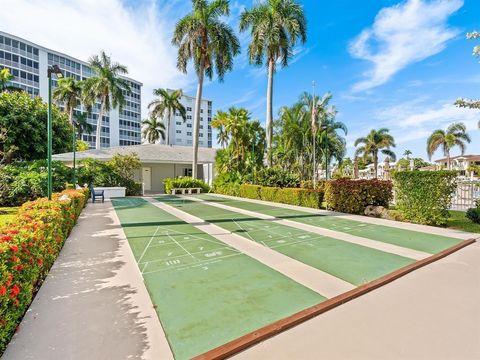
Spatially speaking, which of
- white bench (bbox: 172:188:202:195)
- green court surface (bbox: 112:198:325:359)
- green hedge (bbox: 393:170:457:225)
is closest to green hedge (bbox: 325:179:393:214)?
green hedge (bbox: 393:170:457:225)

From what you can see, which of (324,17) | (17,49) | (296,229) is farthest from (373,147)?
(17,49)

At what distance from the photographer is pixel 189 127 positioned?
78.1 m

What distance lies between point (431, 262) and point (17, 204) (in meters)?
20.1

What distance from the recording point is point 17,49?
46.7 m

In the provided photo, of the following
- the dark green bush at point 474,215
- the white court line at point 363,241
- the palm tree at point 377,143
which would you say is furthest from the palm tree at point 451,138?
the white court line at point 363,241

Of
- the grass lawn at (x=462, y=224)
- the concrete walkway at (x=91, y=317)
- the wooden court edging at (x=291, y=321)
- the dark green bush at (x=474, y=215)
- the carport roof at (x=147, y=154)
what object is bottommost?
the concrete walkway at (x=91, y=317)

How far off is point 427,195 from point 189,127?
2914 inches

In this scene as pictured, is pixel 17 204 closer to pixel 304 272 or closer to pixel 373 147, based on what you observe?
pixel 304 272

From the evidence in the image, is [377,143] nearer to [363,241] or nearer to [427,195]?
[427,195]

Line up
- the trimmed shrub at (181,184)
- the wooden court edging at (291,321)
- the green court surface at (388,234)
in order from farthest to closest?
the trimmed shrub at (181,184) < the green court surface at (388,234) < the wooden court edging at (291,321)

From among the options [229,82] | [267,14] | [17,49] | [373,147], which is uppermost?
[17,49]

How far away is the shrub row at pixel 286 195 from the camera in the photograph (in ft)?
47.8

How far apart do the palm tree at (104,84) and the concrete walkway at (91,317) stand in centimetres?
3209

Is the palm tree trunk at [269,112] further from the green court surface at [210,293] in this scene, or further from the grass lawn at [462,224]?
the green court surface at [210,293]
